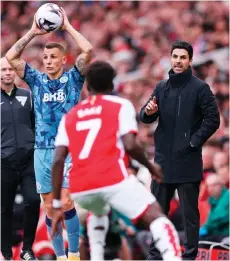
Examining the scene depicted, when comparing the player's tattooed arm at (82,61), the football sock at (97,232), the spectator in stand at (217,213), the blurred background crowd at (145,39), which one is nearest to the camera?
the football sock at (97,232)

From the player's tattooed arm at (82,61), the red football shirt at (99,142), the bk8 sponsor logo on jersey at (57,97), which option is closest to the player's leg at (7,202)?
the bk8 sponsor logo on jersey at (57,97)

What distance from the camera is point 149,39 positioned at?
24828 millimetres

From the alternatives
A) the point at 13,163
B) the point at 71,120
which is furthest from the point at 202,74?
the point at 71,120

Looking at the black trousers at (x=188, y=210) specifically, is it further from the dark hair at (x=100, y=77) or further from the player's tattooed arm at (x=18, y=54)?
the dark hair at (x=100, y=77)

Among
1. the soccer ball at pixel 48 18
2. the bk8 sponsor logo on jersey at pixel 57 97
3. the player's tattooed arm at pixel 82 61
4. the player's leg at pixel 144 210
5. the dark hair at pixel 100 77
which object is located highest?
the soccer ball at pixel 48 18

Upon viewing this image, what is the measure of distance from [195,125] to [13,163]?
261cm

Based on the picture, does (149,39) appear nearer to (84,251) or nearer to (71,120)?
(84,251)

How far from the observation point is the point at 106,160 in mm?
9820

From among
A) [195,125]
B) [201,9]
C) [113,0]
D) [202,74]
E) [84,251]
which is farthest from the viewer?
[113,0]

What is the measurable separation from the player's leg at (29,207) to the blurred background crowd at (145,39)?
4063 mm

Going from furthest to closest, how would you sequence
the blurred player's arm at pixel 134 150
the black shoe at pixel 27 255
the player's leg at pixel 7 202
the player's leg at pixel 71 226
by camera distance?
the player's leg at pixel 7 202
the black shoe at pixel 27 255
the player's leg at pixel 71 226
the blurred player's arm at pixel 134 150

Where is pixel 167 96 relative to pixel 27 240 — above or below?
above

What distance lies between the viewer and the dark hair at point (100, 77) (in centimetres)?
1002

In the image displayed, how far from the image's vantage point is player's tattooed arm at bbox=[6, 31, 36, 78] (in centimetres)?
1204
